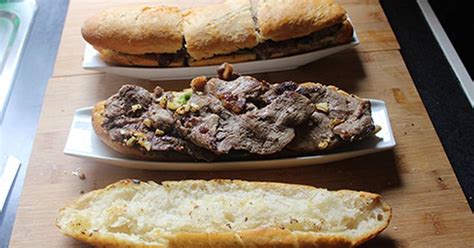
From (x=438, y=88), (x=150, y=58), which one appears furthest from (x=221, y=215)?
(x=438, y=88)

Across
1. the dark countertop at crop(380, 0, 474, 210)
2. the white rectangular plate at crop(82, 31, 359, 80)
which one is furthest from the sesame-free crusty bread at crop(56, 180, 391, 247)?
the dark countertop at crop(380, 0, 474, 210)

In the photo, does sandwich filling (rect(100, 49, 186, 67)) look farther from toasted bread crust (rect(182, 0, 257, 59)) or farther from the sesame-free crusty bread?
the sesame-free crusty bread

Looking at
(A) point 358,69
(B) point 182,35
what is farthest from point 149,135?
(A) point 358,69

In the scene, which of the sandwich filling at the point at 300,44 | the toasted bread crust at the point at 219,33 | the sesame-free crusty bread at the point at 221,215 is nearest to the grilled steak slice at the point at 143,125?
the sesame-free crusty bread at the point at 221,215

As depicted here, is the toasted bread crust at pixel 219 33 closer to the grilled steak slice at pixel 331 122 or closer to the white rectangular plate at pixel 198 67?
the white rectangular plate at pixel 198 67

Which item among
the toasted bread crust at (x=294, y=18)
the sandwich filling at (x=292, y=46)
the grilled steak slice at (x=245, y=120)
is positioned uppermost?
the toasted bread crust at (x=294, y=18)

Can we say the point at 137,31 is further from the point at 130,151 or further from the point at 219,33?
the point at 130,151

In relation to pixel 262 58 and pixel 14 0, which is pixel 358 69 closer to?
pixel 262 58
